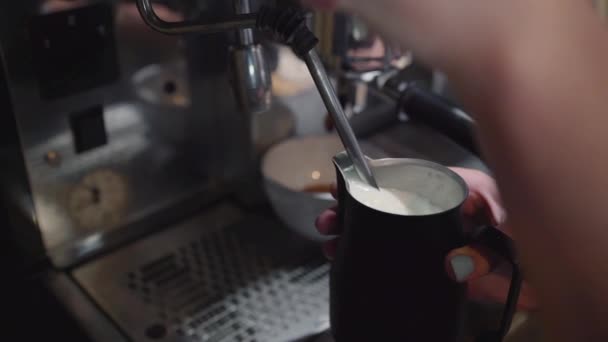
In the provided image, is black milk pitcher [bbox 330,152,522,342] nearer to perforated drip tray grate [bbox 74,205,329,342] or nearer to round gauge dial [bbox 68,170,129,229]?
perforated drip tray grate [bbox 74,205,329,342]

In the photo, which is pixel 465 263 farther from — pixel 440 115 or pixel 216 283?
pixel 216 283

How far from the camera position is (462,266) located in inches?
15.9

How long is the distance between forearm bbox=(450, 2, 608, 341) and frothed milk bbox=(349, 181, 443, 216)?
0.47 feet

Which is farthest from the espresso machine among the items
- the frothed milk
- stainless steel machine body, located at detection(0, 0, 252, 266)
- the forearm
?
the forearm

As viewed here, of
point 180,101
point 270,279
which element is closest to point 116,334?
point 270,279

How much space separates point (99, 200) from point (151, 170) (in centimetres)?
7

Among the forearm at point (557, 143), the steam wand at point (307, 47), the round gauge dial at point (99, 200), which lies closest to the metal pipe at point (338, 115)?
the steam wand at point (307, 47)

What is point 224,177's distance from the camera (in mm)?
774

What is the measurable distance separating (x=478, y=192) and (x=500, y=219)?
3 centimetres

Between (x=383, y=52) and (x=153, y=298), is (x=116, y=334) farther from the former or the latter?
(x=383, y=52)

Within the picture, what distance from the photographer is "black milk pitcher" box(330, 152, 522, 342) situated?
1.30 ft

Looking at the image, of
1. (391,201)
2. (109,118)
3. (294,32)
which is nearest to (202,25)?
(294,32)

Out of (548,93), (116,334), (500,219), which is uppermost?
(548,93)

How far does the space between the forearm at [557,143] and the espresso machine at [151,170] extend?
0.85 feet
